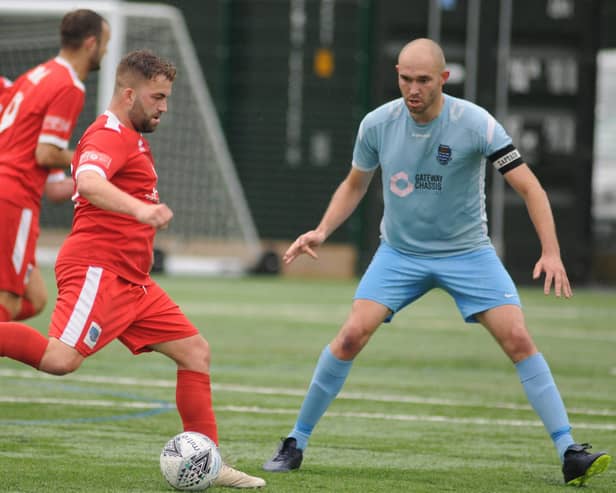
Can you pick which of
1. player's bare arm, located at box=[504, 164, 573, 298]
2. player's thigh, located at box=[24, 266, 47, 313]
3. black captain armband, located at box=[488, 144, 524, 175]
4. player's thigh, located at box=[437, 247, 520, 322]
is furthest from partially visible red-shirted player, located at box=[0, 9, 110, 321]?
player's bare arm, located at box=[504, 164, 573, 298]

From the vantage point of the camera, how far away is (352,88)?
25.7 meters

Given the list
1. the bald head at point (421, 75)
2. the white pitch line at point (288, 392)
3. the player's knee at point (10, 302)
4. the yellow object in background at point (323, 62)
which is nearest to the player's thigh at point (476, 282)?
the bald head at point (421, 75)

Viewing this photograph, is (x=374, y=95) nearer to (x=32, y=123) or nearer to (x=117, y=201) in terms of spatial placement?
(x=32, y=123)

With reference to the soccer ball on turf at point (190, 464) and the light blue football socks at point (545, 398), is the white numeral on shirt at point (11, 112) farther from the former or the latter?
the light blue football socks at point (545, 398)

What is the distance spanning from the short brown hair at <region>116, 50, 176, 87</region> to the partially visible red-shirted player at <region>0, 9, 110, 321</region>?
77.0 inches

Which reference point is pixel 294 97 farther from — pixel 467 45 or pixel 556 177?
pixel 556 177

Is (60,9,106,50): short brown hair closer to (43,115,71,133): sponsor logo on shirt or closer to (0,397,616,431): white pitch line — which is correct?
(43,115,71,133): sponsor logo on shirt

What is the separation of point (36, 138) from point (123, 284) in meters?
2.21

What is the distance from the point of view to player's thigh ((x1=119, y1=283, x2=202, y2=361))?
6.20 meters

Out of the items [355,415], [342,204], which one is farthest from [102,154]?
[355,415]

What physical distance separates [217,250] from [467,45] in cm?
586

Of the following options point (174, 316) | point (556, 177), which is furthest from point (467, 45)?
point (174, 316)

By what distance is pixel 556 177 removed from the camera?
23234 millimetres

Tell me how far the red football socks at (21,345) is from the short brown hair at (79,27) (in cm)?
254
